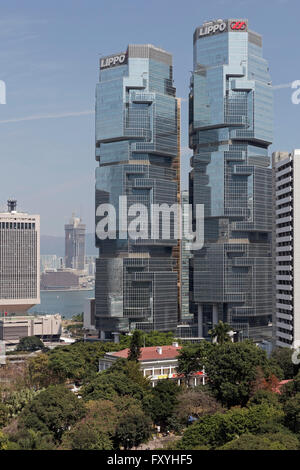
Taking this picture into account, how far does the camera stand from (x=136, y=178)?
167875mm

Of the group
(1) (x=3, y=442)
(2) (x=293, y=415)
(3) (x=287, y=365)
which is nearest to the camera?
(1) (x=3, y=442)

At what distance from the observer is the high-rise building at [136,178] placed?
167m

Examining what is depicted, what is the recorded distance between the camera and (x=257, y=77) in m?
169

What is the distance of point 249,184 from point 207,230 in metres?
14.4

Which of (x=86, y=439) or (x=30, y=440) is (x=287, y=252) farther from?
(x=30, y=440)

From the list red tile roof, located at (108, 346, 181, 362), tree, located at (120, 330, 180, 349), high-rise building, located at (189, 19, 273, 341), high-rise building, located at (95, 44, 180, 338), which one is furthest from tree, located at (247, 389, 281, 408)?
high-rise building, located at (95, 44, 180, 338)

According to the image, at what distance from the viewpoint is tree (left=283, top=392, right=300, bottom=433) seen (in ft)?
233

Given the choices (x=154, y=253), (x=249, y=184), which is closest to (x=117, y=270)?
(x=154, y=253)

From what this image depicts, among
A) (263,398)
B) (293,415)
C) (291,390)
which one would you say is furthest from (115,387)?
(293,415)

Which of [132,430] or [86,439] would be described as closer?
[86,439]

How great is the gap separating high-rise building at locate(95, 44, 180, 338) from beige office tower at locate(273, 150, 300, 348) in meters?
43.9

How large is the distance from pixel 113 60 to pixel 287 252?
251 feet

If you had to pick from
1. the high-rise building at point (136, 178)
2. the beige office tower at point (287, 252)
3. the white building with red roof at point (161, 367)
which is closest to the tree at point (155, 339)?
the high-rise building at point (136, 178)

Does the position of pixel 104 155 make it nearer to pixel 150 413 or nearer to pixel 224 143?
pixel 224 143
